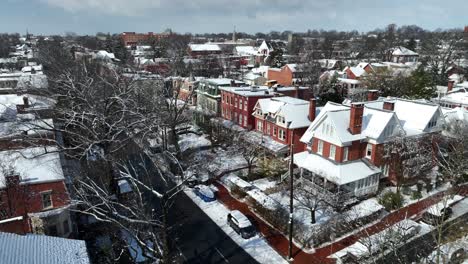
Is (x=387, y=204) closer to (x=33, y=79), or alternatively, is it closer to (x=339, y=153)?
A: (x=339, y=153)

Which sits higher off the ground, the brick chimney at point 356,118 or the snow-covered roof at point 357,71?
the snow-covered roof at point 357,71

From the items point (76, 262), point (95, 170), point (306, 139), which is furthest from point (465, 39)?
point (76, 262)

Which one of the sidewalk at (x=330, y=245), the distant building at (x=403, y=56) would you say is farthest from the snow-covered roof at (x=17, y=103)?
the distant building at (x=403, y=56)

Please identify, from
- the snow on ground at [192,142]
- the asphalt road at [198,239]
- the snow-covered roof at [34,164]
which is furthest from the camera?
the snow on ground at [192,142]

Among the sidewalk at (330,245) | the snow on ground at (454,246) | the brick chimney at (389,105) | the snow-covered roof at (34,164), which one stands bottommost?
the sidewalk at (330,245)

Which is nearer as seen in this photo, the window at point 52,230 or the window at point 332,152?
the window at point 52,230

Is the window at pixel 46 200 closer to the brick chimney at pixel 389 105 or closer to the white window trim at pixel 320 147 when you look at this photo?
the white window trim at pixel 320 147

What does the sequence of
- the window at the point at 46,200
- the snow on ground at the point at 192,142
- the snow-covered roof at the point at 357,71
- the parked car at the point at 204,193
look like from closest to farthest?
the window at the point at 46,200 → the parked car at the point at 204,193 → the snow on ground at the point at 192,142 → the snow-covered roof at the point at 357,71

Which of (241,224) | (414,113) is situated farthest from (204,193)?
(414,113)
